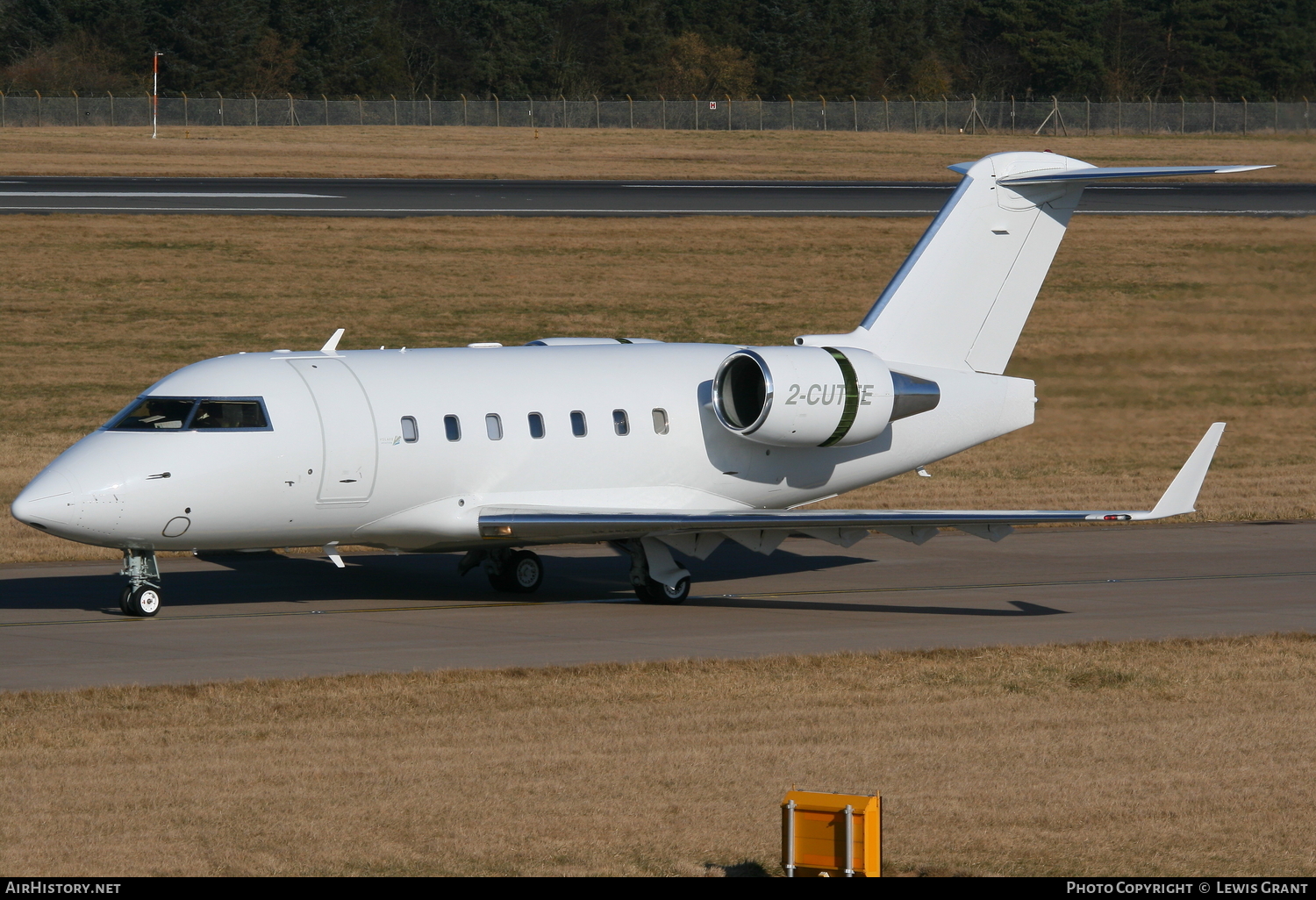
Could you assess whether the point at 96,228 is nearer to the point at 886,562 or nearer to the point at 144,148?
the point at 144,148

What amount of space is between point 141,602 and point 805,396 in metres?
8.88

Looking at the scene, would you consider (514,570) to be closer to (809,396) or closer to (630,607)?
(630,607)

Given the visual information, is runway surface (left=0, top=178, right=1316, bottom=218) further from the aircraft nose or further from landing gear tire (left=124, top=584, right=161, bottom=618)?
the aircraft nose

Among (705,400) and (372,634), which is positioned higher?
(705,400)

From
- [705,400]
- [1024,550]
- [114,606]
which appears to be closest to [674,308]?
[1024,550]

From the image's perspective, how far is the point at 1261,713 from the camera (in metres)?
15.9

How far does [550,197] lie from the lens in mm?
60500

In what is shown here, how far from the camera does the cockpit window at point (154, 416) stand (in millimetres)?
20172

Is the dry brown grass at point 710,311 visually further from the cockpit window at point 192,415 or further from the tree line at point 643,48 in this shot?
the tree line at point 643,48

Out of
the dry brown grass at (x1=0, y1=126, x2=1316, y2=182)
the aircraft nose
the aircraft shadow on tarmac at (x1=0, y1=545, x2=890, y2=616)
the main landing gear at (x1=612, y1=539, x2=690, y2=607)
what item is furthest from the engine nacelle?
the dry brown grass at (x1=0, y1=126, x2=1316, y2=182)

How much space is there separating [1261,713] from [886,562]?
1121cm

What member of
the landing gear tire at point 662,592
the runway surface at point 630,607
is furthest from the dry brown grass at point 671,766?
the landing gear tire at point 662,592

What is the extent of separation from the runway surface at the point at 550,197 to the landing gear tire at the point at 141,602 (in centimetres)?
3435

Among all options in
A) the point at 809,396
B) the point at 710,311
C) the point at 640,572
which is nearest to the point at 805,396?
the point at 809,396
